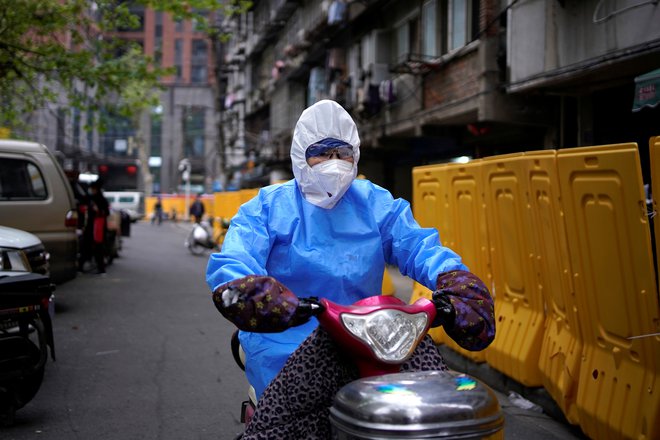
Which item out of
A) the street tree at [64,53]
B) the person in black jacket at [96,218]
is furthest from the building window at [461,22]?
the person in black jacket at [96,218]

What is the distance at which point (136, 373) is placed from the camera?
672 cm

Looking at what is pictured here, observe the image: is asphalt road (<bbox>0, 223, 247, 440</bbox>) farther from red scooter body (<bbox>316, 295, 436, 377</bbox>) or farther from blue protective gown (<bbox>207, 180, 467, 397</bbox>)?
red scooter body (<bbox>316, 295, 436, 377</bbox>)

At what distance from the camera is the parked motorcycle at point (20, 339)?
196 inches

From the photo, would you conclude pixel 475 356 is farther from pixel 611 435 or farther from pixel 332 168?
pixel 332 168

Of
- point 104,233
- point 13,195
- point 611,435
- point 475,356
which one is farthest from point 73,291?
point 611,435

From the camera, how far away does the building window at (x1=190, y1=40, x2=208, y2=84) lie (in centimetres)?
7319

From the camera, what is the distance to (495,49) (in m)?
13.7

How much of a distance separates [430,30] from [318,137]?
47.7ft

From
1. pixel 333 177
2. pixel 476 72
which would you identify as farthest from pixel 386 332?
pixel 476 72

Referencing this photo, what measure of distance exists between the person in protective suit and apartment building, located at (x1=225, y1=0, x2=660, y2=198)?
25.0 feet

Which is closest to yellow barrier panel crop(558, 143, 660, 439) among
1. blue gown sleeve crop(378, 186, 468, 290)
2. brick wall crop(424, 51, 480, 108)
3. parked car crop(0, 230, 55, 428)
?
blue gown sleeve crop(378, 186, 468, 290)

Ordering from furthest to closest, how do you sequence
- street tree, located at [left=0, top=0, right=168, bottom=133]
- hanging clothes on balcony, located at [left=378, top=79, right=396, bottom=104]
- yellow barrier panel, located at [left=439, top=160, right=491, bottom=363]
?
hanging clothes on balcony, located at [left=378, top=79, right=396, bottom=104] → street tree, located at [left=0, top=0, right=168, bottom=133] → yellow barrier panel, located at [left=439, top=160, right=491, bottom=363]

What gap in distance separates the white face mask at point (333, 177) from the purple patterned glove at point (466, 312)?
62 centimetres

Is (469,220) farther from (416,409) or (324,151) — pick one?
(416,409)
